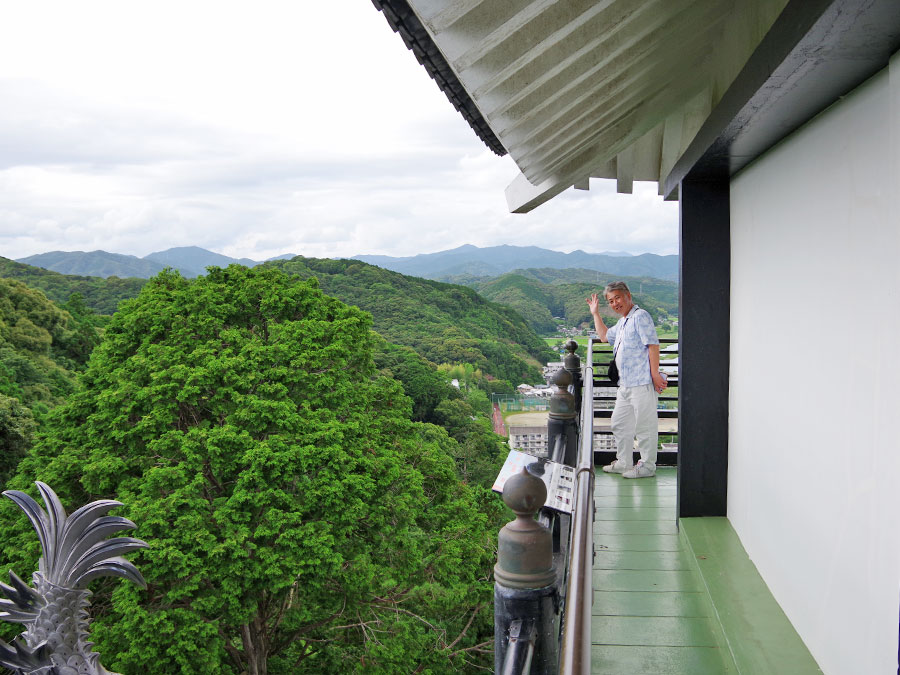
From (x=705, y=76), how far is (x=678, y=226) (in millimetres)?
873

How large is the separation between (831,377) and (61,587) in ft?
9.46

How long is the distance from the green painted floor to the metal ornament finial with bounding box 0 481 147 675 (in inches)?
78.6

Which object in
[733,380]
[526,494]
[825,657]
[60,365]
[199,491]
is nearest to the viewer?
[526,494]

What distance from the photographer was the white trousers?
15.9 ft

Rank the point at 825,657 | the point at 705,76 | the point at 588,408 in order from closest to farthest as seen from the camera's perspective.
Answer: the point at 825,657 → the point at 588,408 → the point at 705,76

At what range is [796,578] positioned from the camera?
256 cm

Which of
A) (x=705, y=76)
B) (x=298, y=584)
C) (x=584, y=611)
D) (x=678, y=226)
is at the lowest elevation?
(x=298, y=584)

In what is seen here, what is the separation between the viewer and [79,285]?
158 ft

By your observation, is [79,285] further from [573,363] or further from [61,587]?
[61,587]

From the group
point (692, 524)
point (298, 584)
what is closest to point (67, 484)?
point (298, 584)

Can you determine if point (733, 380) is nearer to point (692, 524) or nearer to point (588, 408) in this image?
point (692, 524)

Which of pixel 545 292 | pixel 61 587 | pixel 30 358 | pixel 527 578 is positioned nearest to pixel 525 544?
pixel 527 578

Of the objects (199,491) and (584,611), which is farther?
(199,491)

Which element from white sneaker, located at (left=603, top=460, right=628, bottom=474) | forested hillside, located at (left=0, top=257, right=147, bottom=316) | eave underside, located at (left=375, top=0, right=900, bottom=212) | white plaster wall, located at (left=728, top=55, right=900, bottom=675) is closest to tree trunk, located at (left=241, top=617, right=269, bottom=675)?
white sneaker, located at (left=603, top=460, right=628, bottom=474)
